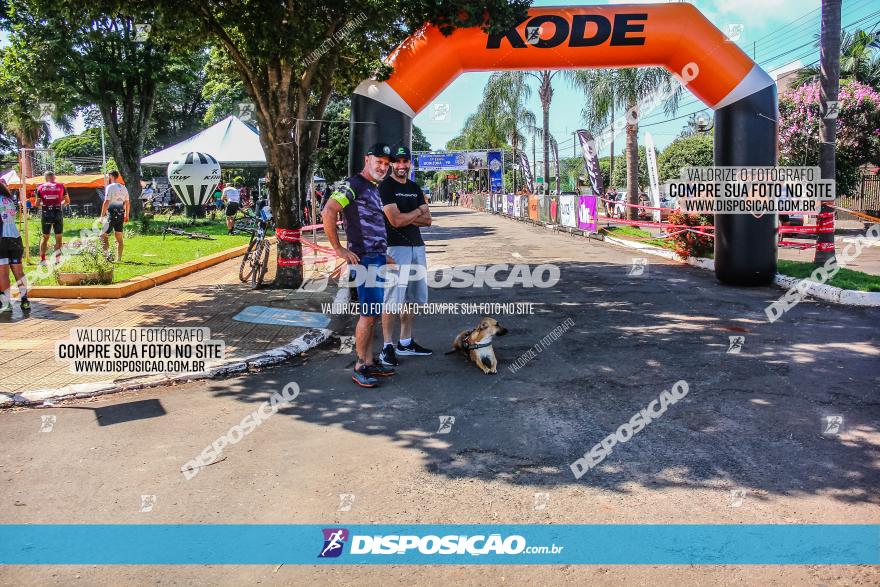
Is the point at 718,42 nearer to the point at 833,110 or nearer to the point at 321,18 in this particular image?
the point at 833,110

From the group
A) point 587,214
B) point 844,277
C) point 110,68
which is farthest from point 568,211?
point 110,68

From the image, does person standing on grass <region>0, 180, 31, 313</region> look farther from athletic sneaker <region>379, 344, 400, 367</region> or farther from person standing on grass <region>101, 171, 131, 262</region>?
athletic sneaker <region>379, 344, 400, 367</region>

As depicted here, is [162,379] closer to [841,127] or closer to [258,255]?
[258,255]

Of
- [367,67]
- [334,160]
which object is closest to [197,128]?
[334,160]

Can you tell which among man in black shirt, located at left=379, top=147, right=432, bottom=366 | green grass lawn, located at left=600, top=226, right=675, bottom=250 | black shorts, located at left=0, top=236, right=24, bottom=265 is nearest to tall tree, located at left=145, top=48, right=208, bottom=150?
green grass lawn, located at left=600, top=226, right=675, bottom=250

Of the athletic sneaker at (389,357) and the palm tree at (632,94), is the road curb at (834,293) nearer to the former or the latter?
the athletic sneaker at (389,357)

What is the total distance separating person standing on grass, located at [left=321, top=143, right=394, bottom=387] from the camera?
5.93 metres

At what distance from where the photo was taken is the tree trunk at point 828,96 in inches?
445

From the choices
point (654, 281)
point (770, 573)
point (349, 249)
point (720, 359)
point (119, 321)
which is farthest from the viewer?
point (654, 281)

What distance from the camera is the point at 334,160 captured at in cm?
4328

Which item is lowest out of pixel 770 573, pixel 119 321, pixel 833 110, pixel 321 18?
pixel 770 573

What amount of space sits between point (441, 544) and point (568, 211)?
82.9ft

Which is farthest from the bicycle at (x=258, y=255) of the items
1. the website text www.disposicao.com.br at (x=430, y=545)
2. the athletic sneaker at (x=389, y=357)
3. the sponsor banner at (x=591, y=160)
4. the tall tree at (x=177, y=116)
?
the tall tree at (x=177, y=116)

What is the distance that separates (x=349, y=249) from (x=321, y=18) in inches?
251
